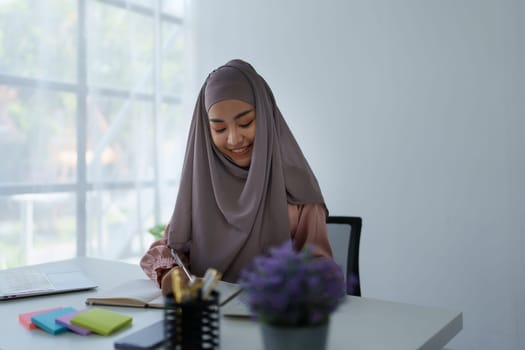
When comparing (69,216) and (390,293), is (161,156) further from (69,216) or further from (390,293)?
(390,293)

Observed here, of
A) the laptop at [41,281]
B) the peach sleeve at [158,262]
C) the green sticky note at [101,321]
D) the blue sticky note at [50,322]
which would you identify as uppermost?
the peach sleeve at [158,262]

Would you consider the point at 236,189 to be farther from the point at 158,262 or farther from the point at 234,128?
the point at 158,262

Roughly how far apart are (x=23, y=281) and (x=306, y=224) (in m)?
0.84

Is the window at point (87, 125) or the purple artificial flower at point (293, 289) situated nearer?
the purple artificial flower at point (293, 289)

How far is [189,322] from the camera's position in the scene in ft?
2.48

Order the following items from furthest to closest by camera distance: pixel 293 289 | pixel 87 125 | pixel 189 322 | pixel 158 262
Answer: pixel 87 125 → pixel 158 262 → pixel 189 322 → pixel 293 289

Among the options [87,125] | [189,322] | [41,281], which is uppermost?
[87,125]

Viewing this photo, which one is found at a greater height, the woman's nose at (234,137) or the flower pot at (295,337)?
the woman's nose at (234,137)

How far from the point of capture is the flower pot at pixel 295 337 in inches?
25.3

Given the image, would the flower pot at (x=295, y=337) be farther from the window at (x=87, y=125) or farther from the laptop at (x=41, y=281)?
the window at (x=87, y=125)

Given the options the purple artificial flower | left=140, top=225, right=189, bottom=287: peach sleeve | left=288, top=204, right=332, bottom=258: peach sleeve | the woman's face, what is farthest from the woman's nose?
the purple artificial flower

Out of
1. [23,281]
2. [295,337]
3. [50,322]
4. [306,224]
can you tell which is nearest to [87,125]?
[23,281]

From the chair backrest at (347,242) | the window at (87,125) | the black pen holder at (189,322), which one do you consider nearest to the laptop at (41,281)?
the black pen holder at (189,322)

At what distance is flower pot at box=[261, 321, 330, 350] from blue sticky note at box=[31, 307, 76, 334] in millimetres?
535
